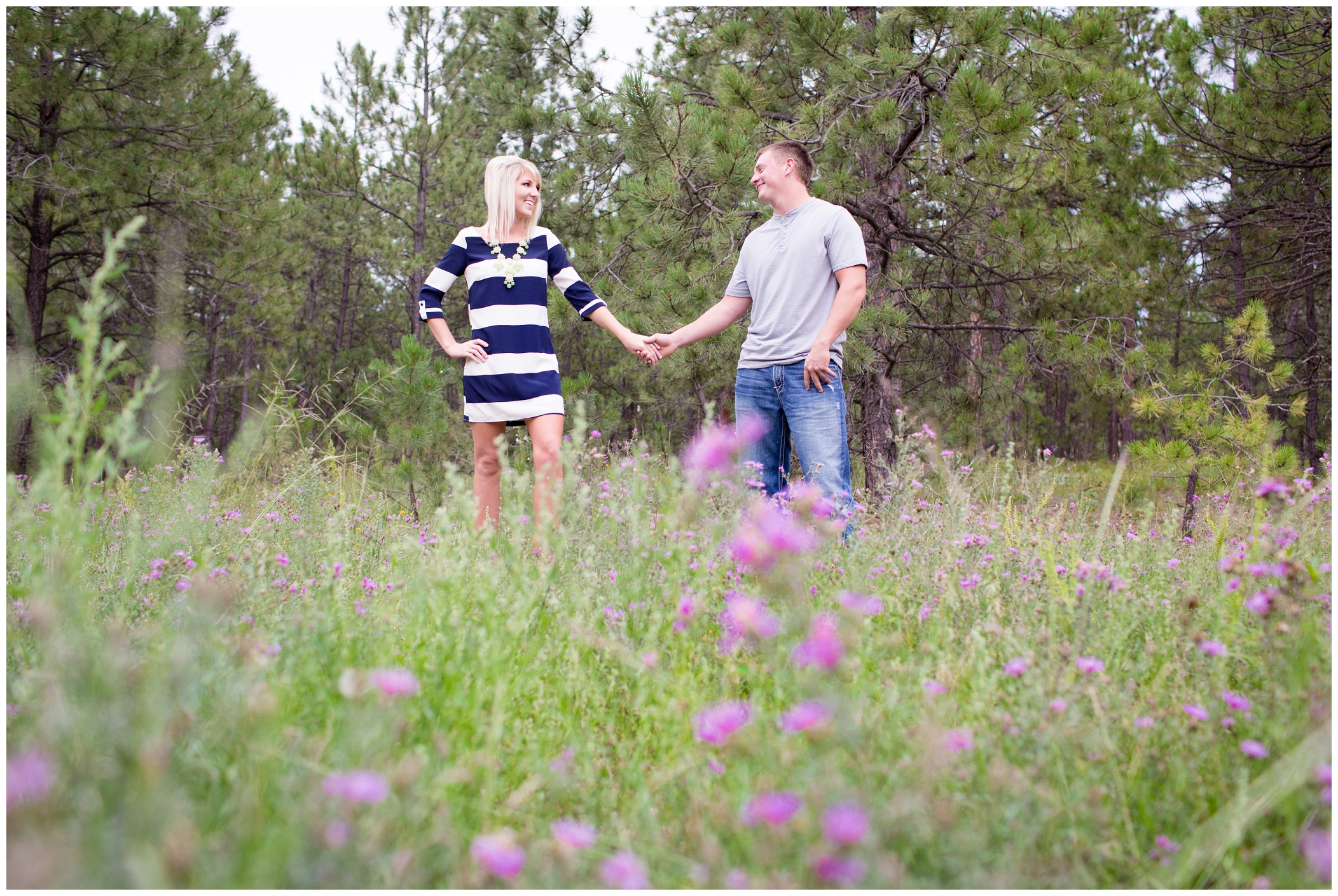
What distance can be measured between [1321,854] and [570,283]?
332 cm

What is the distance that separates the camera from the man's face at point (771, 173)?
11.2 ft

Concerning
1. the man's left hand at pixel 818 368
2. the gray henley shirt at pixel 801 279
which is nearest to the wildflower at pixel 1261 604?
the man's left hand at pixel 818 368

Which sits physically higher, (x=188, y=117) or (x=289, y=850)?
(x=188, y=117)

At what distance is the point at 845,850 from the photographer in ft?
3.35

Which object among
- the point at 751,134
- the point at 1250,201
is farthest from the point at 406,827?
the point at 1250,201

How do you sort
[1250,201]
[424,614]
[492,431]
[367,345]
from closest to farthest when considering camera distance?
[424,614], [492,431], [1250,201], [367,345]

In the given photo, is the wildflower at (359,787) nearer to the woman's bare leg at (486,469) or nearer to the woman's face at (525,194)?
the woman's bare leg at (486,469)

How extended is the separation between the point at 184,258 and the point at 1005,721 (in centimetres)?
1015

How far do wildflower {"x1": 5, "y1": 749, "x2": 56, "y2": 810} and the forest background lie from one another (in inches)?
44.1

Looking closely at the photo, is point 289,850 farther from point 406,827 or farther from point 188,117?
point 188,117

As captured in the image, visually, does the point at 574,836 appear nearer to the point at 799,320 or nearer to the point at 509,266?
the point at 799,320

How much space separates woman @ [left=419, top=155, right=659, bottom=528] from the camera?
3441 millimetres

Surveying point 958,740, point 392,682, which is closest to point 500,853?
point 392,682

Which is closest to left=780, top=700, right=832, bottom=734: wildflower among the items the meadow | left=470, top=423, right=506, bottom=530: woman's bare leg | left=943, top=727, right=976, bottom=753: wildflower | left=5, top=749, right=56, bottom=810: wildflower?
the meadow
